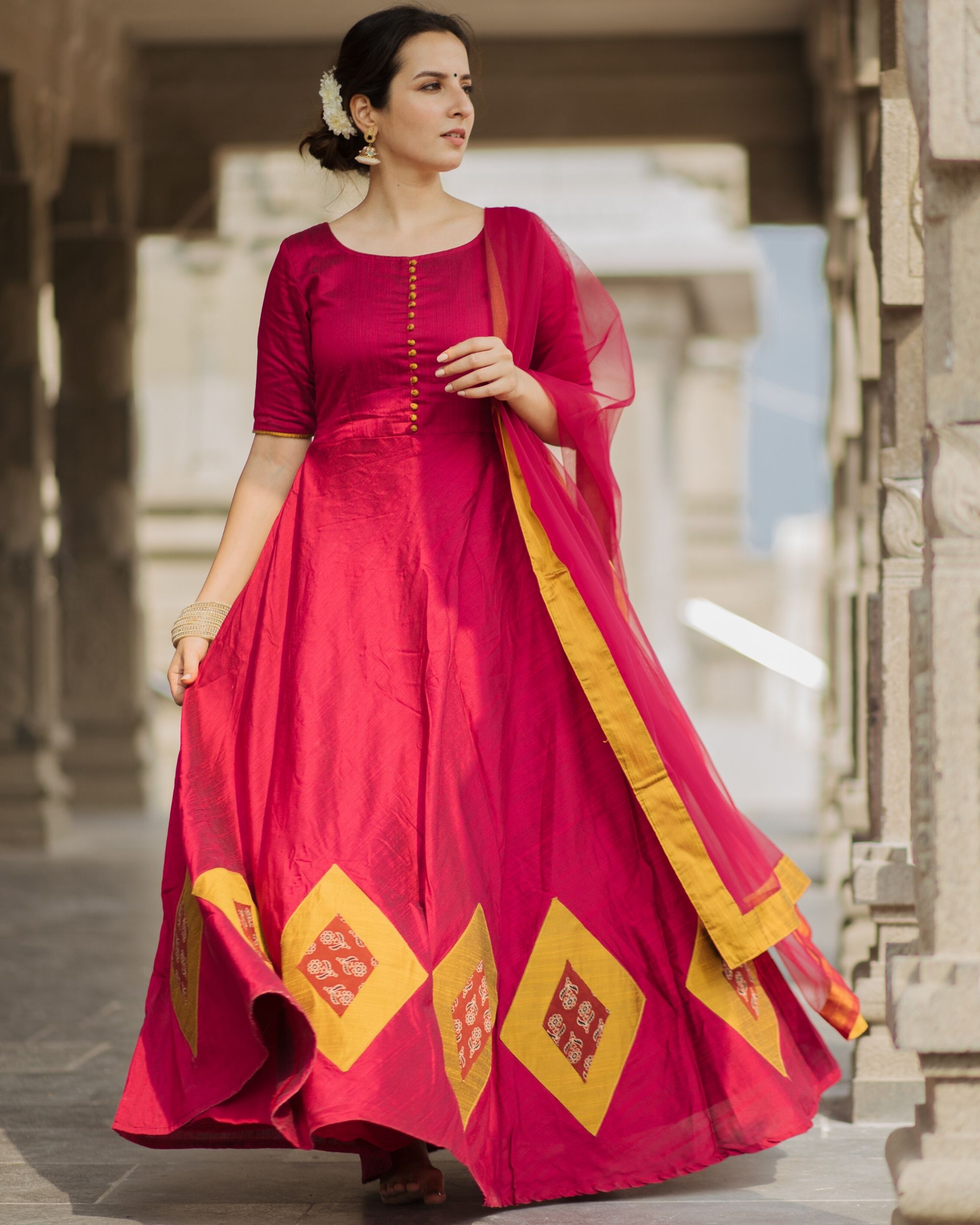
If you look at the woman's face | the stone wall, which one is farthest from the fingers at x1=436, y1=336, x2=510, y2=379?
the stone wall

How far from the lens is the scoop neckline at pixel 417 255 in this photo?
273 cm

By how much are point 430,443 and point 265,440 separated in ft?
0.96

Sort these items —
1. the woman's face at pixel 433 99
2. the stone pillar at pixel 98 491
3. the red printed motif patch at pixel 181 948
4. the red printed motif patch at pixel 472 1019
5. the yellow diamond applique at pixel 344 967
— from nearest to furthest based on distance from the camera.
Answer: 1. the yellow diamond applique at pixel 344 967
2. the red printed motif patch at pixel 472 1019
3. the red printed motif patch at pixel 181 948
4. the woman's face at pixel 433 99
5. the stone pillar at pixel 98 491

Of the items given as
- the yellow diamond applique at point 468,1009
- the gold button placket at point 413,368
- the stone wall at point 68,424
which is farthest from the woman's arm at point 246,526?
the stone wall at point 68,424

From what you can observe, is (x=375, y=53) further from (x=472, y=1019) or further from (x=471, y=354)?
(x=472, y=1019)

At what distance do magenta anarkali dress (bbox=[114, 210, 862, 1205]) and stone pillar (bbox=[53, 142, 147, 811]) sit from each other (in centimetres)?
749

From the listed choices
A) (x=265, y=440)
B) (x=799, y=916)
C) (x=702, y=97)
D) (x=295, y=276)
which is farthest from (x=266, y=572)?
(x=702, y=97)

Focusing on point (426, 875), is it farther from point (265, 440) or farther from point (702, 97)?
point (702, 97)

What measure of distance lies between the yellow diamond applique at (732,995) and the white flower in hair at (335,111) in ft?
4.50

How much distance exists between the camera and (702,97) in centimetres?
933

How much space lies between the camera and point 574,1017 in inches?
102

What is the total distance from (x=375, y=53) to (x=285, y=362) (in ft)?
1.64

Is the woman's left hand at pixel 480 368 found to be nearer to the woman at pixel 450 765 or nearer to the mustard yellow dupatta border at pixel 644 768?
the woman at pixel 450 765

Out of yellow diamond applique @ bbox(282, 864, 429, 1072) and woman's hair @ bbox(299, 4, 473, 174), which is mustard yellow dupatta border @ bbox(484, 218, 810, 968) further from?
yellow diamond applique @ bbox(282, 864, 429, 1072)
